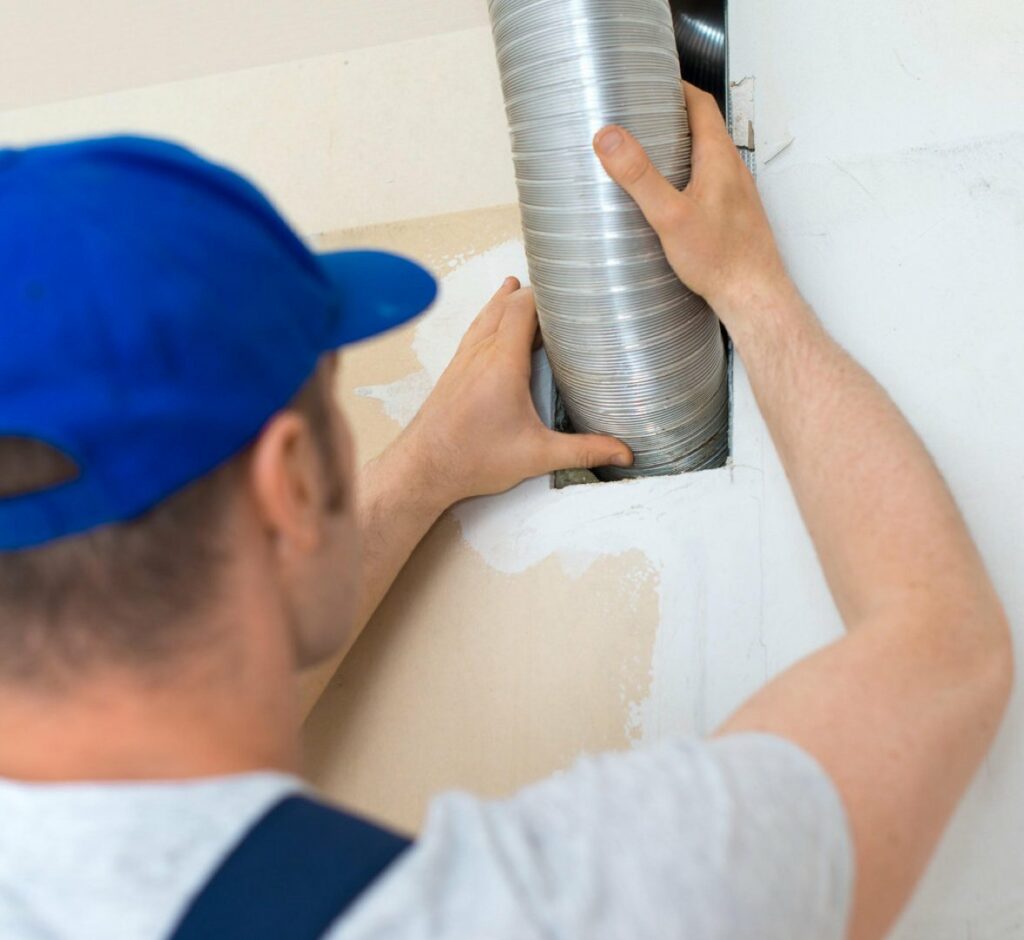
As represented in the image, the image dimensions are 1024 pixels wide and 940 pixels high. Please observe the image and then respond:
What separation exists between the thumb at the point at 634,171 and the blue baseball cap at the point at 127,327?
1.98ft

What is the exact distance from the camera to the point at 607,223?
126cm

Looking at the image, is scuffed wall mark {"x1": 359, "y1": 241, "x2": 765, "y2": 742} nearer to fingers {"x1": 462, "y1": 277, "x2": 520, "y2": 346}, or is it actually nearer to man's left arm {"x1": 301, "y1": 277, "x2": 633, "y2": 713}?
man's left arm {"x1": 301, "y1": 277, "x2": 633, "y2": 713}

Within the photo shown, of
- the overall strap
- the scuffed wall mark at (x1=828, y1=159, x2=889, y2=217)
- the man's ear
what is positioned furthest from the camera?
the scuffed wall mark at (x1=828, y1=159, x2=889, y2=217)

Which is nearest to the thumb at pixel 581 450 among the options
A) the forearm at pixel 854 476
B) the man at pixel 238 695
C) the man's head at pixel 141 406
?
the forearm at pixel 854 476

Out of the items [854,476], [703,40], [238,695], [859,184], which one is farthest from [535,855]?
[703,40]

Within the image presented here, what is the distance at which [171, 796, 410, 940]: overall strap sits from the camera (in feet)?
1.89

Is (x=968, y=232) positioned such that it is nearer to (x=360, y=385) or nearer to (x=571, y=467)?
(x=571, y=467)

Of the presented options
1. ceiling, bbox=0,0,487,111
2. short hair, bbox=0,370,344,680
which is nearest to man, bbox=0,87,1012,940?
short hair, bbox=0,370,344,680

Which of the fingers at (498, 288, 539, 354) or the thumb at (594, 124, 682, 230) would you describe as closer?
the thumb at (594, 124, 682, 230)

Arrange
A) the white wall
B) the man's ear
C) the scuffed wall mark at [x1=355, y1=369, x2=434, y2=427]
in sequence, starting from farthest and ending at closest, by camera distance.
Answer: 1. the scuffed wall mark at [x1=355, y1=369, x2=434, y2=427]
2. the white wall
3. the man's ear

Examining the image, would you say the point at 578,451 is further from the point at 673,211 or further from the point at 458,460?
the point at 673,211

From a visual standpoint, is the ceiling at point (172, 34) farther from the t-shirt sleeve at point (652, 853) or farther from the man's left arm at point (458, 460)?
the t-shirt sleeve at point (652, 853)

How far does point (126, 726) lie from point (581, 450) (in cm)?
83

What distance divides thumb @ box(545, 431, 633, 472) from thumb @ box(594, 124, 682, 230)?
12.3 inches
